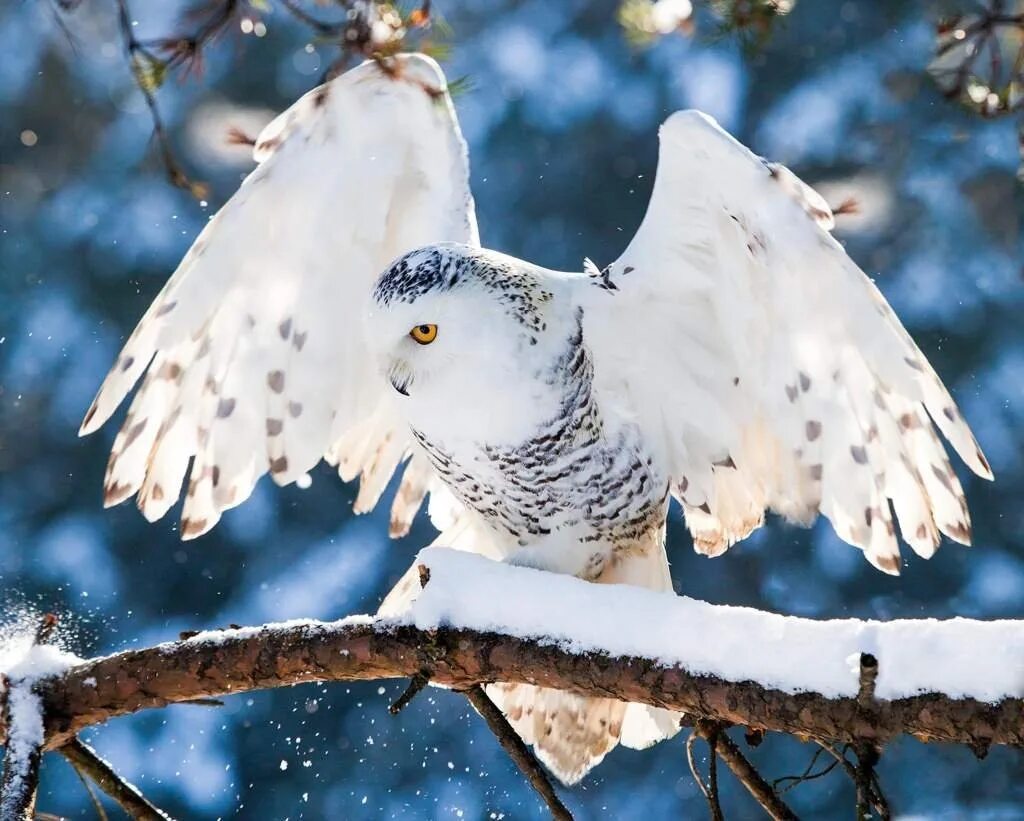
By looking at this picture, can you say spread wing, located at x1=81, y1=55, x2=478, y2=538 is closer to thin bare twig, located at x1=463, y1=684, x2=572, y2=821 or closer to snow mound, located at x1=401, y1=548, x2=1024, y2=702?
snow mound, located at x1=401, y1=548, x2=1024, y2=702

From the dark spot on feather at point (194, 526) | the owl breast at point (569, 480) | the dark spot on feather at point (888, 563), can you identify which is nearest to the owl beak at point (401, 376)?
the owl breast at point (569, 480)

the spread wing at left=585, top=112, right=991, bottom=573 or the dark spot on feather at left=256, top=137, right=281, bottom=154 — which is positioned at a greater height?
the dark spot on feather at left=256, top=137, right=281, bottom=154

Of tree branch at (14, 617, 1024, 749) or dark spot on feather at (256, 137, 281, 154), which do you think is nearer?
tree branch at (14, 617, 1024, 749)

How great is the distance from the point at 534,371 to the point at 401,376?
0.74 ft

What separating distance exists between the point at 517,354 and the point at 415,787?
3.26 m

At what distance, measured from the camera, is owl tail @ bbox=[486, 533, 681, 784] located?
2.34 meters

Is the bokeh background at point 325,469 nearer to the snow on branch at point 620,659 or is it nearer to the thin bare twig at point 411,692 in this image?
the snow on branch at point 620,659

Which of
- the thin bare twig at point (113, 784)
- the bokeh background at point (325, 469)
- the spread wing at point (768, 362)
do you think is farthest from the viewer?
the bokeh background at point (325, 469)

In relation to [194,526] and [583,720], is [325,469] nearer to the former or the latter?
[194,526]

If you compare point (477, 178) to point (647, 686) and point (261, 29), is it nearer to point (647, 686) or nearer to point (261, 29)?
point (261, 29)

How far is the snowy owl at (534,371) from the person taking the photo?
2.05 meters

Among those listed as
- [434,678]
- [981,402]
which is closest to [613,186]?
[981,402]

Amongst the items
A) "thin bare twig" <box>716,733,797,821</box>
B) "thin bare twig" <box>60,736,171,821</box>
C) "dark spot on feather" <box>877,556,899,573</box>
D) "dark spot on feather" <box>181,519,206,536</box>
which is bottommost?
"dark spot on feather" <box>877,556,899,573</box>

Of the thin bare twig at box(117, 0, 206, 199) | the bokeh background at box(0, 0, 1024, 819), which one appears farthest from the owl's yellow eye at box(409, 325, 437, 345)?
the bokeh background at box(0, 0, 1024, 819)
